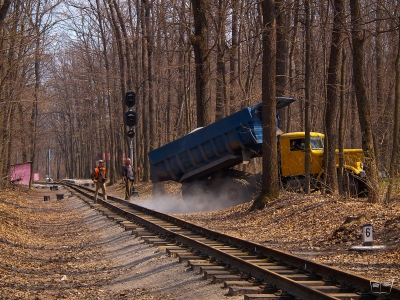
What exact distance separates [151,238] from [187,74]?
28162 millimetres

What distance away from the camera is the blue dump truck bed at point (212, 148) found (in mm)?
21750

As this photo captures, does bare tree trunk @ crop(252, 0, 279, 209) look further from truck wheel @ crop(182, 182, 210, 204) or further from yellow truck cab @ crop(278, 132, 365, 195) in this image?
truck wheel @ crop(182, 182, 210, 204)

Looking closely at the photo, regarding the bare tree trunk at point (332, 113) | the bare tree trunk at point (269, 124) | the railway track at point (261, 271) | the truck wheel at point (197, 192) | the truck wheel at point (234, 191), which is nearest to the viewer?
the railway track at point (261, 271)

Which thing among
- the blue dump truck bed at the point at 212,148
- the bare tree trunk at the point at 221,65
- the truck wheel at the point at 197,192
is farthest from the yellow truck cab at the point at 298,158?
the bare tree trunk at the point at 221,65

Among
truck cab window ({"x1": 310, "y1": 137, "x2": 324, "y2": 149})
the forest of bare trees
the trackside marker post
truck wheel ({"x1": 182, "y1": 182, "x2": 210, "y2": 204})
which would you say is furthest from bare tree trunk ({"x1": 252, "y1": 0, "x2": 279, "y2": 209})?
the trackside marker post

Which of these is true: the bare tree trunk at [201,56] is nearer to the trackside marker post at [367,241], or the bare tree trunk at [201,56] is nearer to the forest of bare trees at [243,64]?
the forest of bare trees at [243,64]

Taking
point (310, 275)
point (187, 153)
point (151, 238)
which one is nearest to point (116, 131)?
point (187, 153)

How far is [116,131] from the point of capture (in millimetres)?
61438

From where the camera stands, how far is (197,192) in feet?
78.0

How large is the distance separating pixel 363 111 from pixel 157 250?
26.7 ft

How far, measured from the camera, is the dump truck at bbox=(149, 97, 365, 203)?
71.9ft

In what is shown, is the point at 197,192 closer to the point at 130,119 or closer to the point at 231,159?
the point at 231,159

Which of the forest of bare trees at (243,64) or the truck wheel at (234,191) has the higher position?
the forest of bare trees at (243,64)

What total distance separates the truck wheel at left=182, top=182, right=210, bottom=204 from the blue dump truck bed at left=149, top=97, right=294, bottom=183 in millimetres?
366
